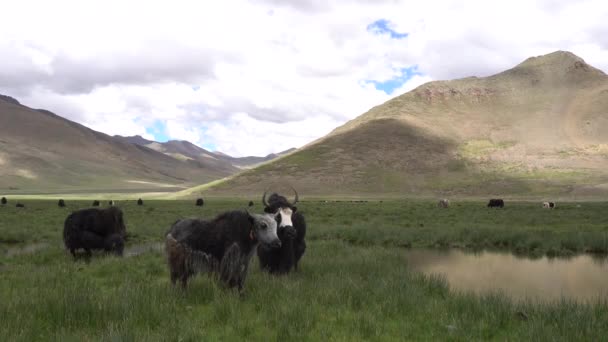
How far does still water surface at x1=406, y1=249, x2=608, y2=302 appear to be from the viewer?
1108cm

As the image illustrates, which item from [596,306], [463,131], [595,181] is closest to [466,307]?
[596,306]

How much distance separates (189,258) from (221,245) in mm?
643

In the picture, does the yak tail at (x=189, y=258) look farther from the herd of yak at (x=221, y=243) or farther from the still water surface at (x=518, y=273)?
the still water surface at (x=518, y=273)

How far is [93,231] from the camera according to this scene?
15.0 meters

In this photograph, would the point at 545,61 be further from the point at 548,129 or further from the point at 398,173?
the point at 398,173

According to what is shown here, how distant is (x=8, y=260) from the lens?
14.3 m

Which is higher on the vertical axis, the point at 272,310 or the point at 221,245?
the point at 221,245

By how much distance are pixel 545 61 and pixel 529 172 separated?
334ft

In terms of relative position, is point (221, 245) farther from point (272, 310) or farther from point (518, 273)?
point (518, 273)

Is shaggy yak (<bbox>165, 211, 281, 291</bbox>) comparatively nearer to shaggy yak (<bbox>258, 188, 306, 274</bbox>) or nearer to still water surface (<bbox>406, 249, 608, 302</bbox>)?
shaggy yak (<bbox>258, 188, 306, 274</bbox>)

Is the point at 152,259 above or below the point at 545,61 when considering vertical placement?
below

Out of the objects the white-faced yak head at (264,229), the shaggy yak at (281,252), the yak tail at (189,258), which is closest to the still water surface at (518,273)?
the shaggy yak at (281,252)

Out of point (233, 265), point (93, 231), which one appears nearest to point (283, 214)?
point (233, 265)

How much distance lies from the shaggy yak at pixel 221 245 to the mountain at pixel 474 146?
89464 millimetres
